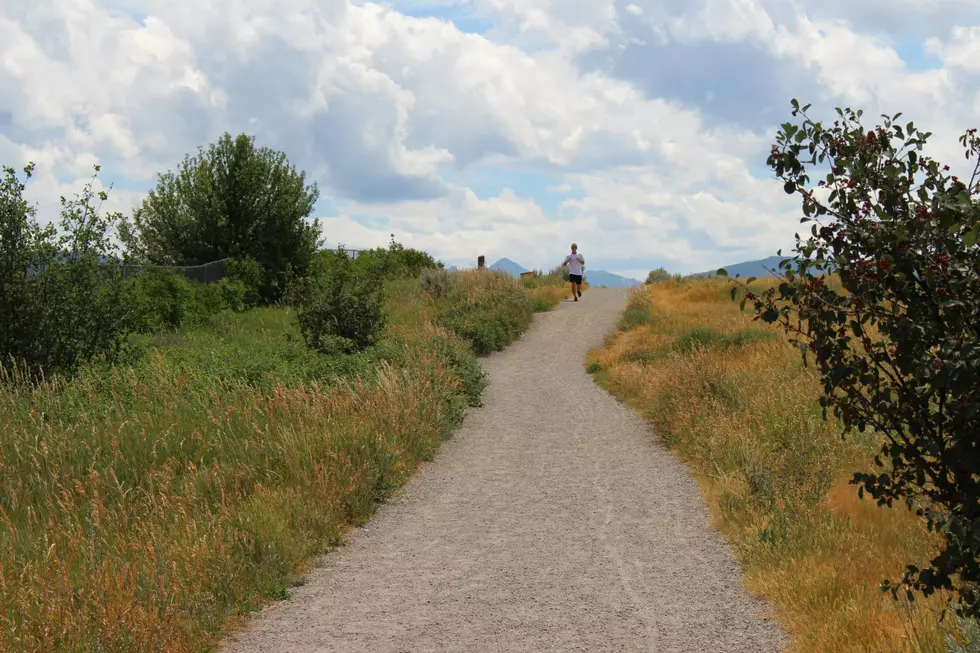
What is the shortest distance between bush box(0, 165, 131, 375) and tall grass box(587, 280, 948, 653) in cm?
981

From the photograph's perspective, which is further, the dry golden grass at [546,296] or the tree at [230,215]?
the tree at [230,215]

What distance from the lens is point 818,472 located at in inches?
316

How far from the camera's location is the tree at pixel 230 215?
32594mm

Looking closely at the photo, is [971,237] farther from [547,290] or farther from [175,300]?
[175,300]

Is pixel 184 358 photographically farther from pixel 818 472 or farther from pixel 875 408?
pixel 875 408

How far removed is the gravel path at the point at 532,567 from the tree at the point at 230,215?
23.7 m

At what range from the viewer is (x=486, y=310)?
2169 cm

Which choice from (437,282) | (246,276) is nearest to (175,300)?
(246,276)

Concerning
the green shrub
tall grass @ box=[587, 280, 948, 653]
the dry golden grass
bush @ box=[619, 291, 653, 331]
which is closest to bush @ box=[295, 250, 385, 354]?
tall grass @ box=[587, 280, 948, 653]

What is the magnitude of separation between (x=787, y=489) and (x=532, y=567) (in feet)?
8.86

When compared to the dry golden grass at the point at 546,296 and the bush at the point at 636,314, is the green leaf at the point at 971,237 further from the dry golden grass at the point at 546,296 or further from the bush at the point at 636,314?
the dry golden grass at the point at 546,296

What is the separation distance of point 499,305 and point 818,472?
1475 centimetres

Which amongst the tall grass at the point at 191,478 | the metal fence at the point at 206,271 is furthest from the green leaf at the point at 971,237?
the metal fence at the point at 206,271

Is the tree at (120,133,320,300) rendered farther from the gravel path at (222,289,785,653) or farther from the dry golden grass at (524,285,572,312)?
the gravel path at (222,289,785,653)
